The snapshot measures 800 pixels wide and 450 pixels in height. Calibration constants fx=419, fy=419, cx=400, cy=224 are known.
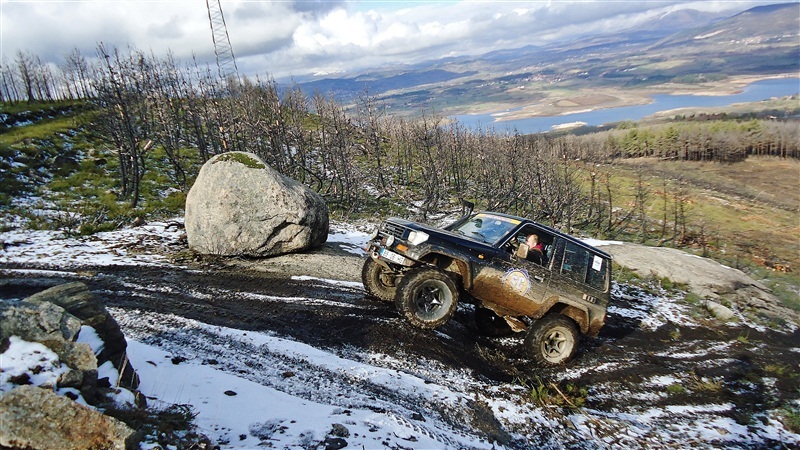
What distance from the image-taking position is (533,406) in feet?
20.2

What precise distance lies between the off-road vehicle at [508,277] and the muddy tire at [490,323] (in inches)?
19.9

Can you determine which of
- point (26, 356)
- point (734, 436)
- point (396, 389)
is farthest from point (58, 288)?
point (734, 436)

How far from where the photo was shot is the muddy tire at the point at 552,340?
7.50 m

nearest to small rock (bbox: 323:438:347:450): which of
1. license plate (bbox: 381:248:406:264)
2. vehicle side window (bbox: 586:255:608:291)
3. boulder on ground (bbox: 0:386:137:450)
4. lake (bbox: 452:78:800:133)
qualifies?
boulder on ground (bbox: 0:386:137:450)

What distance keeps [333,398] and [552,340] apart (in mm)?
4490

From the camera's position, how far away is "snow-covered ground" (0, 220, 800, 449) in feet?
13.8

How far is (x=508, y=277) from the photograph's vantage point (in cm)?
746

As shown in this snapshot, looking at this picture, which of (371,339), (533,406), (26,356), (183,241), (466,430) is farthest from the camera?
(183,241)

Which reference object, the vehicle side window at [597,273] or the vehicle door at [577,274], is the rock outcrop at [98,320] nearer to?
the vehicle door at [577,274]

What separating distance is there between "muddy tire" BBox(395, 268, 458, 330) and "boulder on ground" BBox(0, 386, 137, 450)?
445 centimetres

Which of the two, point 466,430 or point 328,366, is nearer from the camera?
point 466,430

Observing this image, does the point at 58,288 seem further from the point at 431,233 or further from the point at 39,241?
the point at 39,241

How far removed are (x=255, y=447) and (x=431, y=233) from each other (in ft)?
14.5

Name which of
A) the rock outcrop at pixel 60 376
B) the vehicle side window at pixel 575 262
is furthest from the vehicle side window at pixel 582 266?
the rock outcrop at pixel 60 376
